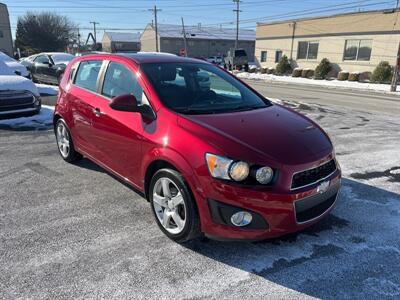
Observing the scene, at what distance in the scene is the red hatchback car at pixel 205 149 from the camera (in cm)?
291

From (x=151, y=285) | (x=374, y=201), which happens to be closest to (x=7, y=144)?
(x=151, y=285)

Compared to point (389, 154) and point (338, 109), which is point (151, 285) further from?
point (338, 109)

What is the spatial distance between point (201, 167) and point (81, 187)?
2.34 metres

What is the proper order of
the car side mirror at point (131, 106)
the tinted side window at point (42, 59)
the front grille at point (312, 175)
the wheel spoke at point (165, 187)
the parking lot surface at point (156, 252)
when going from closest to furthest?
the parking lot surface at point (156, 252)
the front grille at point (312, 175)
the wheel spoke at point (165, 187)
the car side mirror at point (131, 106)
the tinted side window at point (42, 59)

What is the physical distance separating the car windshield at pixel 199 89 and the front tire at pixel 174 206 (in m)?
0.69

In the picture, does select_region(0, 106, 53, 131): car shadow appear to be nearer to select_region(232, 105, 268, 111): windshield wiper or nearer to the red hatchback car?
the red hatchback car

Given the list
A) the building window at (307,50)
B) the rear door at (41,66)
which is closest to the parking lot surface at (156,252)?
the rear door at (41,66)

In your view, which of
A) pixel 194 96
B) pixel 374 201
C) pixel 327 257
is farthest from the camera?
pixel 374 201

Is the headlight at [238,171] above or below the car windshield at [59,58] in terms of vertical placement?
below

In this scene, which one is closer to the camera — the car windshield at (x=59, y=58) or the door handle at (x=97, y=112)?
the door handle at (x=97, y=112)

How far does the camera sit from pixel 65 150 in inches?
220

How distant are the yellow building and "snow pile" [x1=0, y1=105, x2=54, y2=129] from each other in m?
25.6

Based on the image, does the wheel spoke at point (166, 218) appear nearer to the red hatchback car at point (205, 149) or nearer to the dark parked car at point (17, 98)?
the red hatchback car at point (205, 149)

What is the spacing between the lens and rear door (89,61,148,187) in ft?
12.1
